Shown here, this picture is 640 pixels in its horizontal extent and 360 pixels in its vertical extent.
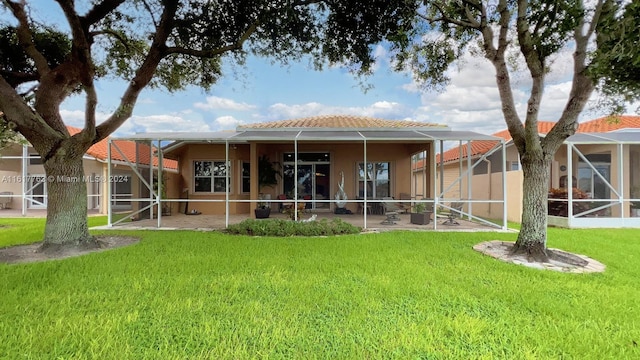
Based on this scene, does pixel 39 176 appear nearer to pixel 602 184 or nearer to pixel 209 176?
pixel 209 176

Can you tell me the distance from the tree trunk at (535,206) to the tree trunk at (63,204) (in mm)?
9312

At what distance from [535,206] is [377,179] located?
27.5 ft

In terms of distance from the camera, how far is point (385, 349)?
293 centimetres

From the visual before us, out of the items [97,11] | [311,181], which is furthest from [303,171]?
[97,11]

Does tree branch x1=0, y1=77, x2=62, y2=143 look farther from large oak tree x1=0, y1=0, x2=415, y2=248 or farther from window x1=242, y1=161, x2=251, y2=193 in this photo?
window x1=242, y1=161, x2=251, y2=193

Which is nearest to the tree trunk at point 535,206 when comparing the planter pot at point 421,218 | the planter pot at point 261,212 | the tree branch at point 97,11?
the planter pot at point 421,218

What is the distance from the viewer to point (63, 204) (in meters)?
6.88

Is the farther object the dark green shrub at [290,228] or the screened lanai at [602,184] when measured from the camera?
the screened lanai at [602,184]

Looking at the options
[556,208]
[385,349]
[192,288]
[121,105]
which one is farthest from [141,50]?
[556,208]

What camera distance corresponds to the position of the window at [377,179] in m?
14.6

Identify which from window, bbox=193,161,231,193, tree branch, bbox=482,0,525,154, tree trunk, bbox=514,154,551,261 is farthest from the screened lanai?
window, bbox=193,161,231,193

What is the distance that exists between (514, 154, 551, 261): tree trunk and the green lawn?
0.96 metres

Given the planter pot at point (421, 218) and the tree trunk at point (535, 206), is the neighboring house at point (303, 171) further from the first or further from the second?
the tree trunk at point (535, 206)

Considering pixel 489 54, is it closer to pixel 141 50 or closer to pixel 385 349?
pixel 385 349
